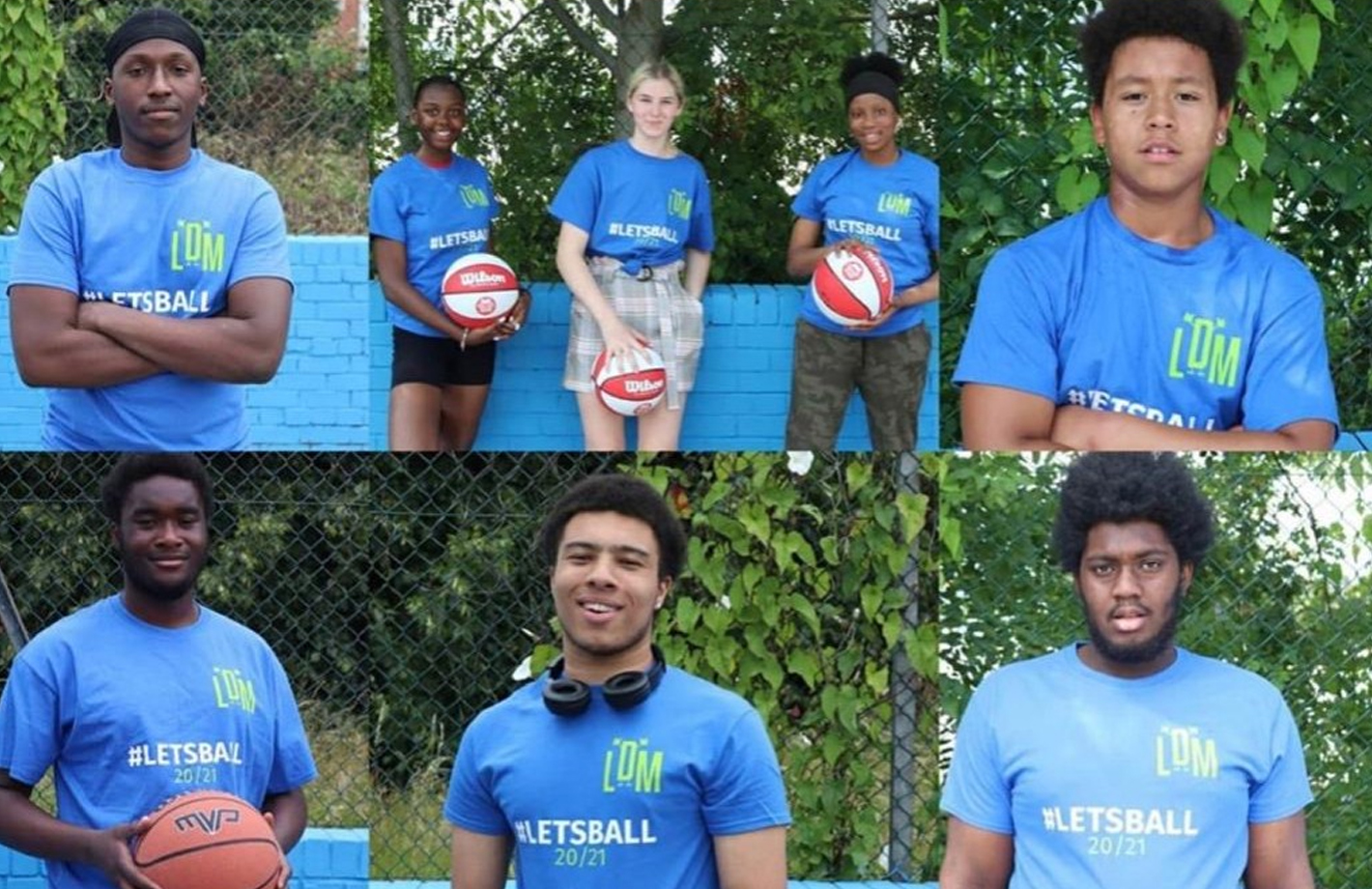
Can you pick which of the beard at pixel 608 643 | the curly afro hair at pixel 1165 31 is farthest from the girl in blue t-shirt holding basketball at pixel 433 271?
the curly afro hair at pixel 1165 31

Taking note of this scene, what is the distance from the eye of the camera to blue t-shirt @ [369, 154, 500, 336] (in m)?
7.07

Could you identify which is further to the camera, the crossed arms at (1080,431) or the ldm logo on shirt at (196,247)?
the ldm logo on shirt at (196,247)

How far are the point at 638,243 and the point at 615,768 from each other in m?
2.56

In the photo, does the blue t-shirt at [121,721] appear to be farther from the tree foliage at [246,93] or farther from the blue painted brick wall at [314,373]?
the tree foliage at [246,93]

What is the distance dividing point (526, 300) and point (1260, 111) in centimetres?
247

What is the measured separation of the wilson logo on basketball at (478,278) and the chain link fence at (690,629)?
56cm

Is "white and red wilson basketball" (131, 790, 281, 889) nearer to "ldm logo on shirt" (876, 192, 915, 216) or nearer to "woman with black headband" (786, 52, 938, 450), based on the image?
"woman with black headband" (786, 52, 938, 450)

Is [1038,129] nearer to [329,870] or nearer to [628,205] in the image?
[628,205]

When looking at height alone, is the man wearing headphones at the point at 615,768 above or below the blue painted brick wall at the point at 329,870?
above

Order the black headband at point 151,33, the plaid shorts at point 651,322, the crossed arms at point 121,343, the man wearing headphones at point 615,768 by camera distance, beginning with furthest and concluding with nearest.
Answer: the plaid shorts at point 651,322 → the black headband at point 151,33 → the crossed arms at point 121,343 → the man wearing headphones at point 615,768

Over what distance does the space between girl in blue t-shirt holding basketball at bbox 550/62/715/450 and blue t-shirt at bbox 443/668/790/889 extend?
7.48 feet

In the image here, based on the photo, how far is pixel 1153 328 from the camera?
16.8ft

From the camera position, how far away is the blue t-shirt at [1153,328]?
16.4ft

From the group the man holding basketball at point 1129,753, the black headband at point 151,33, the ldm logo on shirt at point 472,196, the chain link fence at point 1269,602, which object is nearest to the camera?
the man holding basketball at point 1129,753
